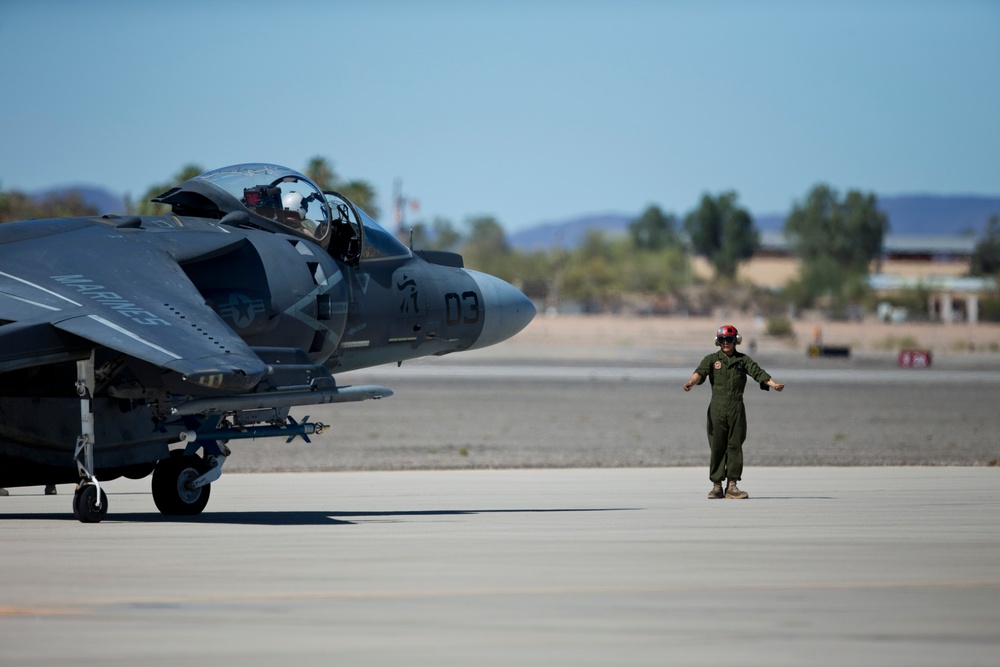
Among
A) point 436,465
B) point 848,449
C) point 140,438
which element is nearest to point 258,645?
point 140,438

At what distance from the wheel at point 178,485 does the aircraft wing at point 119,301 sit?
2230 millimetres

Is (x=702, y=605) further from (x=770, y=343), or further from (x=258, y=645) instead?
(x=770, y=343)

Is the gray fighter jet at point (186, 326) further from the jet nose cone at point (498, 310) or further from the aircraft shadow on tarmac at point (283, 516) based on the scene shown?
the jet nose cone at point (498, 310)

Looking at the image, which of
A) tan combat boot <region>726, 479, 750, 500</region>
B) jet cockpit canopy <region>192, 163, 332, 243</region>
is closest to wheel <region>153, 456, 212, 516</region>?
jet cockpit canopy <region>192, 163, 332, 243</region>

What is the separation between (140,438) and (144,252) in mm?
2079

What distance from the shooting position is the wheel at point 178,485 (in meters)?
16.3

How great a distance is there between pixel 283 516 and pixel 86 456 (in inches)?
107

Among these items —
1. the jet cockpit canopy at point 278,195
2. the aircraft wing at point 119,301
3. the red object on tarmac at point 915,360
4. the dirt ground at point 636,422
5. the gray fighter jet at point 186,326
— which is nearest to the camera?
the aircraft wing at point 119,301

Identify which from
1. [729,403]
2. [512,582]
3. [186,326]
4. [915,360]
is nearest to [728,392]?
[729,403]

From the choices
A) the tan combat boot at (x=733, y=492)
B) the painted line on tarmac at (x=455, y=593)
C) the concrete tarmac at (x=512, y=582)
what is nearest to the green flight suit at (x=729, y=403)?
the tan combat boot at (x=733, y=492)

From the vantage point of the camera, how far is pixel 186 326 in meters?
13.9

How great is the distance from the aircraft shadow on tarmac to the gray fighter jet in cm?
41

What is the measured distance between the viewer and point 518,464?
2641 centimetres

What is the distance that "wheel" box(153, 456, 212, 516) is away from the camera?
53.4ft
